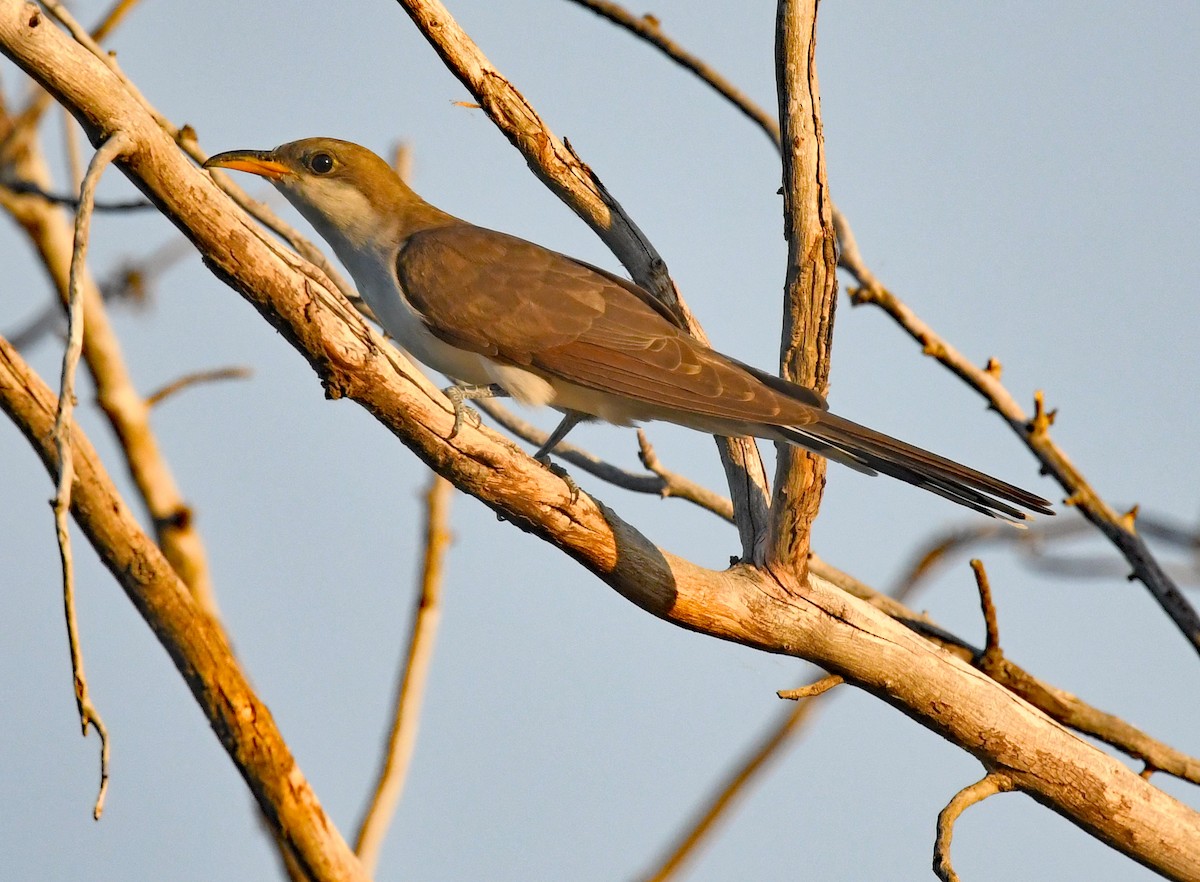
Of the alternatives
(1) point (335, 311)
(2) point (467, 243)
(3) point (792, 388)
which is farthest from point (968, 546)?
(1) point (335, 311)

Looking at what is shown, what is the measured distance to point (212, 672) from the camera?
4707 millimetres

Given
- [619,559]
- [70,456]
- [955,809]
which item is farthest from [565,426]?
[70,456]

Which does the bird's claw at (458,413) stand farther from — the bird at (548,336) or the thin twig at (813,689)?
the thin twig at (813,689)

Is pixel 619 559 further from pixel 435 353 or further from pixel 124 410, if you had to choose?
pixel 124 410

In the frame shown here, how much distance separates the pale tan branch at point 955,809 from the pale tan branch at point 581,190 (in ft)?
3.64

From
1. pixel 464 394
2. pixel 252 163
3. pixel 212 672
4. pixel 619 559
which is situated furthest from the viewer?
pixel 252 163

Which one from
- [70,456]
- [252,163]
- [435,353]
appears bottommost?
[70,456]

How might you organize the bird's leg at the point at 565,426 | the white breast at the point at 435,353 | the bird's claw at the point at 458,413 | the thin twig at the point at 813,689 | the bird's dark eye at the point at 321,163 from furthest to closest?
1. the bird's dark eye at the point at 321,163
2. the bird's leg at the point at 565,426
3. the white breast at the point at 435,353
4. the thin twig at the point at 813,689
5. the bird's claw at the point at 458,413

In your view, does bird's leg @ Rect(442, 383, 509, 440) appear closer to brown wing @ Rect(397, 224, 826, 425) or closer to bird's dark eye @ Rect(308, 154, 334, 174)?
brown wing @ Rect(397, 224, 826, 425)

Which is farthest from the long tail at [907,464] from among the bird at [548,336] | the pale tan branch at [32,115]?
the pale tan branch at [32,115]

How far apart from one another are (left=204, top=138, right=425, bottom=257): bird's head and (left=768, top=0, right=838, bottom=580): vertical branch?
2.11 meters

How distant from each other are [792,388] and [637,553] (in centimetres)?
93

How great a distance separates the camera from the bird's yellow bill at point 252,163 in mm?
5848

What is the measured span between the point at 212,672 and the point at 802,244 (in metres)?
2.71
